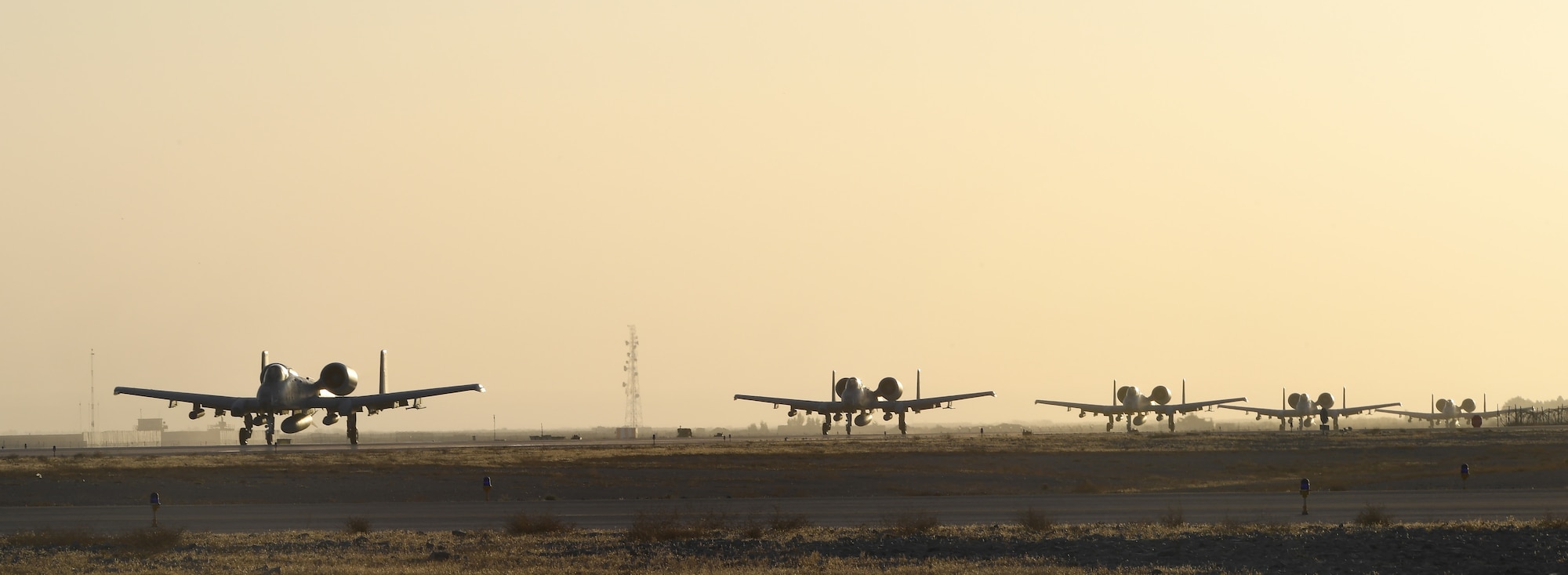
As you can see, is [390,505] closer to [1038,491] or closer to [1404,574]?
[1038,491]

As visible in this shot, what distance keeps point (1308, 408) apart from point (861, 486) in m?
113

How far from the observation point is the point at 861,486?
1797 inches

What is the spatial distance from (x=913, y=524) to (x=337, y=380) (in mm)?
56336

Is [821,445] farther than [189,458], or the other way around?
[821,445]

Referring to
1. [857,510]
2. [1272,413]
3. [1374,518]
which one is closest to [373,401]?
[857,510]

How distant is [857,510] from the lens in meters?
33.8

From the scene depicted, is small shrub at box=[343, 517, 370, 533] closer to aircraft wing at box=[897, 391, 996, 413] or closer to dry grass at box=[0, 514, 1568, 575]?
dry grass at box=[0, 514, 1568, 575]

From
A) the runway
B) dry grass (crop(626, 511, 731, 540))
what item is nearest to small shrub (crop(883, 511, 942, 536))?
the runway

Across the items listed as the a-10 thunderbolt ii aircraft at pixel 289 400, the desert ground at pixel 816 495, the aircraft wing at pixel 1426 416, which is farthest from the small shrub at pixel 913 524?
the aircraft wing at pixel 1426 416

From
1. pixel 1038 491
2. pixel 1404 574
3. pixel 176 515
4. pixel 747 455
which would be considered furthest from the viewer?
pixel 747 455

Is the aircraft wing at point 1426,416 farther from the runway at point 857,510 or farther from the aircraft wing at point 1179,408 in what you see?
the runway at point 857,510

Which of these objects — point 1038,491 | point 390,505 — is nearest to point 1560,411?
point 1038,491

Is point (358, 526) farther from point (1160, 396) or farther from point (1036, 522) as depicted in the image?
point (1160, 396)

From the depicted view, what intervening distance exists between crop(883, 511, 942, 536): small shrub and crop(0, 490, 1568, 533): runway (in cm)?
74
